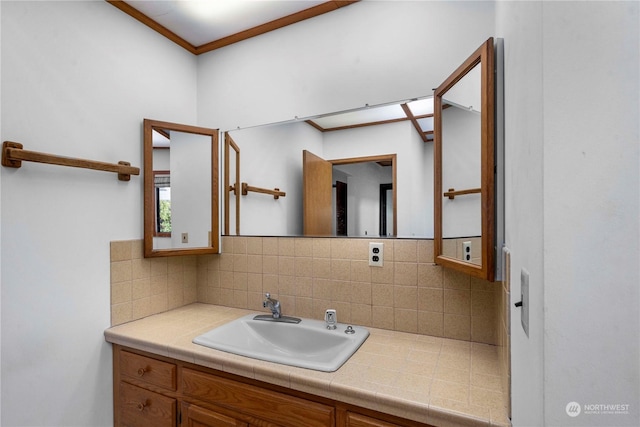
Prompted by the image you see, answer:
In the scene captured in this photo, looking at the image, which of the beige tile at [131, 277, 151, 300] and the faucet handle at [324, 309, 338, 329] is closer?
the faucet handle at [324, 309, 338, 329]

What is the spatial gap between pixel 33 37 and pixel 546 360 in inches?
80.8

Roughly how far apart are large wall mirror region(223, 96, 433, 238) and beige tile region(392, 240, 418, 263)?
4cm

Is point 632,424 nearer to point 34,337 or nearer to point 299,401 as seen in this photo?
point 299,401

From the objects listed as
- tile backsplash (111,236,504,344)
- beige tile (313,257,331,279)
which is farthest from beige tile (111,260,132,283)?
beige tile (313,257,331,279)

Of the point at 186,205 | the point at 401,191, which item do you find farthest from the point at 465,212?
the point at 186,205

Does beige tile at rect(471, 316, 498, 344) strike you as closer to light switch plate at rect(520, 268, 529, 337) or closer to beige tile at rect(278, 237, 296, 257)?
light switch plate at rect(520, 268, 529, 337)

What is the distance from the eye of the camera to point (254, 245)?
6.12ft

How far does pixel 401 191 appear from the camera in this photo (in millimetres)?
1481

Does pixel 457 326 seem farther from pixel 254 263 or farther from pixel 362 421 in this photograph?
pixel 254 263

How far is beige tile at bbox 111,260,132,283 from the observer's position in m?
1.60

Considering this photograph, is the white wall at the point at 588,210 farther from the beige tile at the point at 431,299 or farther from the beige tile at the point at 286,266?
the beige tile at the point at 286,266

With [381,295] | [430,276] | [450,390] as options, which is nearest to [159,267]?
[381,295]

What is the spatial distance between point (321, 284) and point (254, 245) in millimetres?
Result: 499

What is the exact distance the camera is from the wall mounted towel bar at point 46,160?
Answer: 3.95ft
